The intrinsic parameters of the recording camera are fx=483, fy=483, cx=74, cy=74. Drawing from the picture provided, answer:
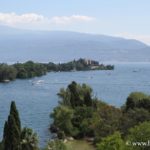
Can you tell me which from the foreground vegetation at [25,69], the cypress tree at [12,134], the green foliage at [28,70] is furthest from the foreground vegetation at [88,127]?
the green foliage at [28,70]

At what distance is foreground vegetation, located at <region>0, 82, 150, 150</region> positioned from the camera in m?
27.4

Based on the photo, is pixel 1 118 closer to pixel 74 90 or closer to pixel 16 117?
pixel 74 90

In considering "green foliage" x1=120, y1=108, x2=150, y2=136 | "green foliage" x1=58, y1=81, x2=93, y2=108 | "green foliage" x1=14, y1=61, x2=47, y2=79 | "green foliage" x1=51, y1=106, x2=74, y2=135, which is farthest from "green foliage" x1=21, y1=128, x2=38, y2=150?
"green foliage" x1=14, y1=61, x2=47, y2=79

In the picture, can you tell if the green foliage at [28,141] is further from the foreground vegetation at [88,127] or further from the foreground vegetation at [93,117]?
the foreground vegetation at [93,117]

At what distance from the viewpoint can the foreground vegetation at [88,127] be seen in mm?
27408

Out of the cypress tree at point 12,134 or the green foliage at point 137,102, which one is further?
the green foliage at point 137,102

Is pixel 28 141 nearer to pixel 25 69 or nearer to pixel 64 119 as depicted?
pixel 64 119

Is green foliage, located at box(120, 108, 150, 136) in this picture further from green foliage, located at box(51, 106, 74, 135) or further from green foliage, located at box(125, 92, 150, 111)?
green foliage, located at box(51, 106, 74, 135)

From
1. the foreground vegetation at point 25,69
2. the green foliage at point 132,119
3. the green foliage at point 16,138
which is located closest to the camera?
the green foliage at point 16,138

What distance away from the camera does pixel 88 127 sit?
4803 centimetres

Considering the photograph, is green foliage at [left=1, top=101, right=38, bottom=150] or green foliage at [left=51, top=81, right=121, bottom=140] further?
green foliage at [left=51, top=81, right=121, bottom=140]

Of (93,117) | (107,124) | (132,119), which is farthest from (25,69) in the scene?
(132,119)

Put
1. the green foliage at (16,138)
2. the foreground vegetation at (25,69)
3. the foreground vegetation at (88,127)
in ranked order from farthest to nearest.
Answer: the foreground vegetation at (25,69), the green foliage at (16,138), the foreground vegetation at (88,127)

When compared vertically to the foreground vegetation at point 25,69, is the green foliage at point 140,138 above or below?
below
